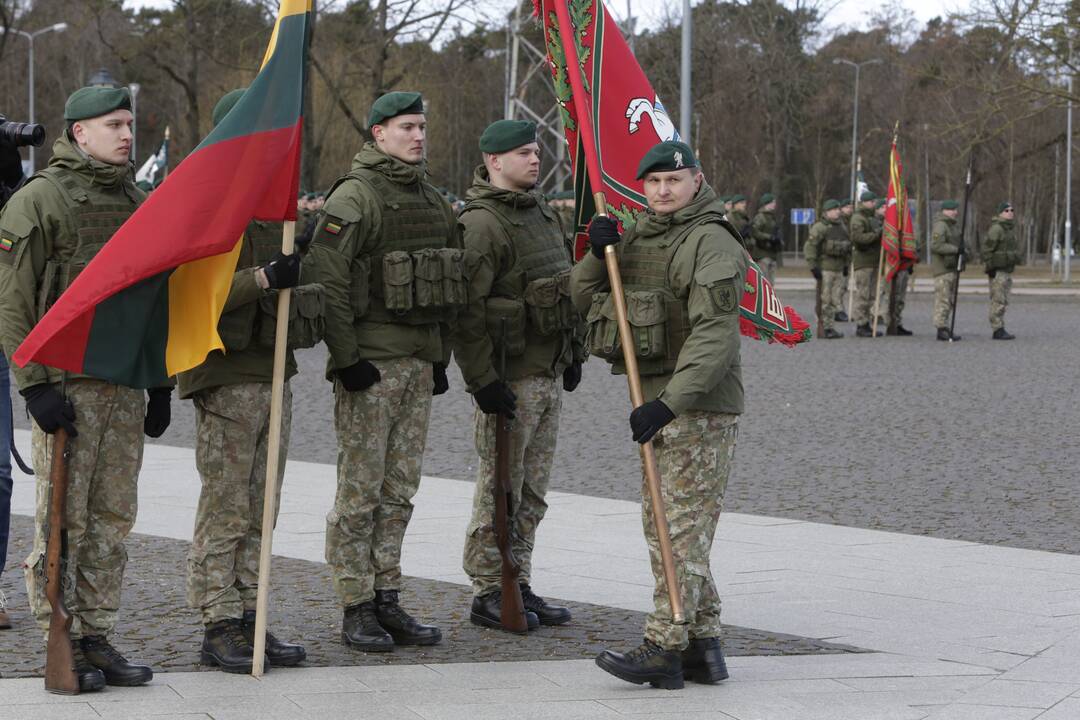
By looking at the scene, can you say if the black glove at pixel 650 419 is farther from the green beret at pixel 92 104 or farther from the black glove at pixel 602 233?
the green beret at pixel 92 104

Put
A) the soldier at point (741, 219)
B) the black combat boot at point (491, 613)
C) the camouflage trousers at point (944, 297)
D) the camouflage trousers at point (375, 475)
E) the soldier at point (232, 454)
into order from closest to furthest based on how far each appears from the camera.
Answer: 1. the soldier at point (232, 454)
2. the camouflage trousers at point (375, 475)
3. the black combat boot at point (491, 613)
4. the camouflage trousers at point (944, 297)
5. the soldier at point (741, 219)

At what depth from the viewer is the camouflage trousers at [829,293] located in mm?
23470

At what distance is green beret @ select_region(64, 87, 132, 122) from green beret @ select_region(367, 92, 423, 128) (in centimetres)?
109

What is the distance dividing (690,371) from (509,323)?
1.32 meters

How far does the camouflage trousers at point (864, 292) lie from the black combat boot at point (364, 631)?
18.2m

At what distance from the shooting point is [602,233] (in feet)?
19.0

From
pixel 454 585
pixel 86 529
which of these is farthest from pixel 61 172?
pixel 454 585

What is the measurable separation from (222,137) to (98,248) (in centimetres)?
64

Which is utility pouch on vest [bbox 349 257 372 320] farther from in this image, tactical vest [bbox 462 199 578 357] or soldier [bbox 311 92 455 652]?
tactical vest [bbox 462 199 578 357]

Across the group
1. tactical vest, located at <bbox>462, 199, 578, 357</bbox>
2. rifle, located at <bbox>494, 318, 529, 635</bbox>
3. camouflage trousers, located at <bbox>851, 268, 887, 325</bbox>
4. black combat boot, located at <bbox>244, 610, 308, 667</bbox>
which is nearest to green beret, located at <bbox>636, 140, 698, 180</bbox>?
tactical vest, located at <bbox>462, 199, 578, 357</bbox>

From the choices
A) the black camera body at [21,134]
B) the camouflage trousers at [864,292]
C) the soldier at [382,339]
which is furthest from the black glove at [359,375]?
the camouflage trousers at [864,292]

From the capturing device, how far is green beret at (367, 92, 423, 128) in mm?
6383

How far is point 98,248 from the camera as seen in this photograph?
5668 millimetres

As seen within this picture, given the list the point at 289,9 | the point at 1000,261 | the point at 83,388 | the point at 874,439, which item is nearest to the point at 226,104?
the point at 289,9
